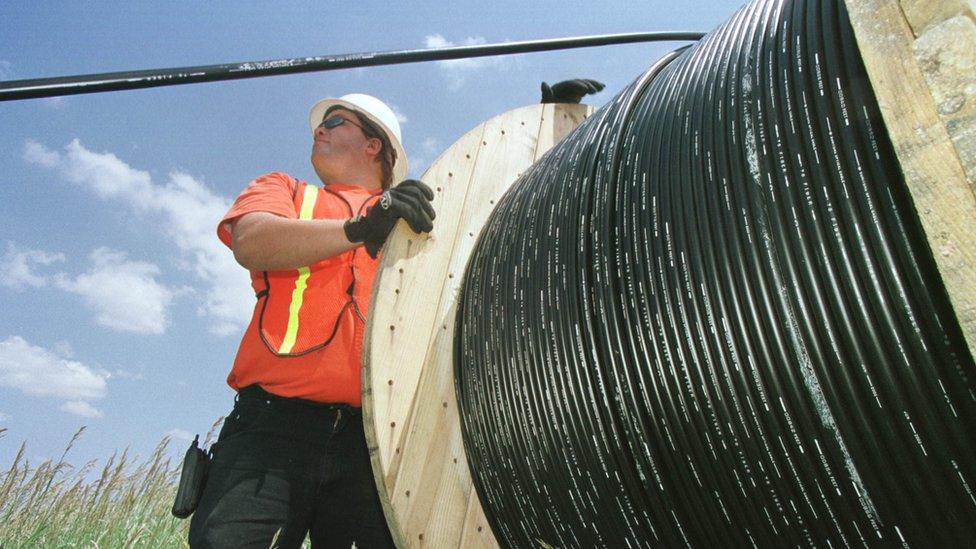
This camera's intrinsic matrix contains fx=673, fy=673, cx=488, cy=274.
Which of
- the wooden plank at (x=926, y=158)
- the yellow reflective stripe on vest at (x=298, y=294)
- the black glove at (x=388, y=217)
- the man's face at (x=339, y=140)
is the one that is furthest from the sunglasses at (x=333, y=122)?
the wooden plank at (x=926, y=158)

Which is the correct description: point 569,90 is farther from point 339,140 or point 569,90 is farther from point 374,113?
point 339,140

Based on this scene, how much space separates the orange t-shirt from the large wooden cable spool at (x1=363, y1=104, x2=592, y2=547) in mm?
184

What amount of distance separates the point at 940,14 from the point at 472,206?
75.6 inches

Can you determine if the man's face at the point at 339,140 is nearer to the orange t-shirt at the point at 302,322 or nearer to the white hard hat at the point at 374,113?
the white hard hat at the point at 374,113

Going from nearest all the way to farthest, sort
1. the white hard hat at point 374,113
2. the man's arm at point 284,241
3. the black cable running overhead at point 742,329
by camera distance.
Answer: the black cable running overhead at point 742,329
the man's arm at point 284,241
the white hard hat at point 374,113

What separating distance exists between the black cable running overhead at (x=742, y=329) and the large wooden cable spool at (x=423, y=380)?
33 centimetres

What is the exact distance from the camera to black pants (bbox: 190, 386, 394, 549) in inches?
83.1

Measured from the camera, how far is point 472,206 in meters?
2.69

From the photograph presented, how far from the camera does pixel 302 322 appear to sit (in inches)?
93.4

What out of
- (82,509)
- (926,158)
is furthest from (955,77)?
(82,509)

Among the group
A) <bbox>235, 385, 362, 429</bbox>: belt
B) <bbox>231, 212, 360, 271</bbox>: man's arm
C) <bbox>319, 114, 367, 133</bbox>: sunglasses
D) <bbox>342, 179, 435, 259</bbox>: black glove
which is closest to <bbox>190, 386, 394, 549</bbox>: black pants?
<bbox>235, 385, 362, 429</bbox>: belt

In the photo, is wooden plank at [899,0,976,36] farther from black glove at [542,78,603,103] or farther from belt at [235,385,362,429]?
black glove at [542,78,603,103]

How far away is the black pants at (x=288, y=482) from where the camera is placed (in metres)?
2.11

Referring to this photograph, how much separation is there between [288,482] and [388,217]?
0.95 m
